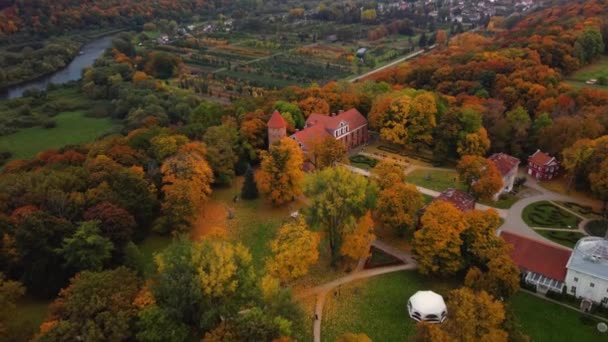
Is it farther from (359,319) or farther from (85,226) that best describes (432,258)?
(85,226)

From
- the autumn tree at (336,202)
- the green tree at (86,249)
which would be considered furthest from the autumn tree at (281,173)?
the green tree at (86,249)

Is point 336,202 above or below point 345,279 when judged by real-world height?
above

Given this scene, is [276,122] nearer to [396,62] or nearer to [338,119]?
[338,119]

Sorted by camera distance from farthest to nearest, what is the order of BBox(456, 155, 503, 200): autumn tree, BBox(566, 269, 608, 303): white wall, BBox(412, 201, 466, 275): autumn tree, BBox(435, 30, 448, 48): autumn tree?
BBox(435, 30, 448, 48): autumn tree → BBox(456, 155, 503, 200): autumn tree → BBox(412, 201, 466, 275): autumn tree → BBox(566, 269, 608, 303): white wall

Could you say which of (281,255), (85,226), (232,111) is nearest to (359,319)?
(281,255)

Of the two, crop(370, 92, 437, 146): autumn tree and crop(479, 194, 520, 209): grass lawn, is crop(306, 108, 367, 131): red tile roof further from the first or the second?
crop(479, 194, 520, 209): grass lawn

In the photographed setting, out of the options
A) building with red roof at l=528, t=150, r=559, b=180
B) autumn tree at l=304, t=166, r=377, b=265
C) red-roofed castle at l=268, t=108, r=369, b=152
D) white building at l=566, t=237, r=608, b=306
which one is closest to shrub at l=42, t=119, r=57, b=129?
red-roofed castle at l=268, t=108, r=369, b=152

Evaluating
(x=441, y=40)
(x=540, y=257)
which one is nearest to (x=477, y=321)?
(x=540, y=257)
